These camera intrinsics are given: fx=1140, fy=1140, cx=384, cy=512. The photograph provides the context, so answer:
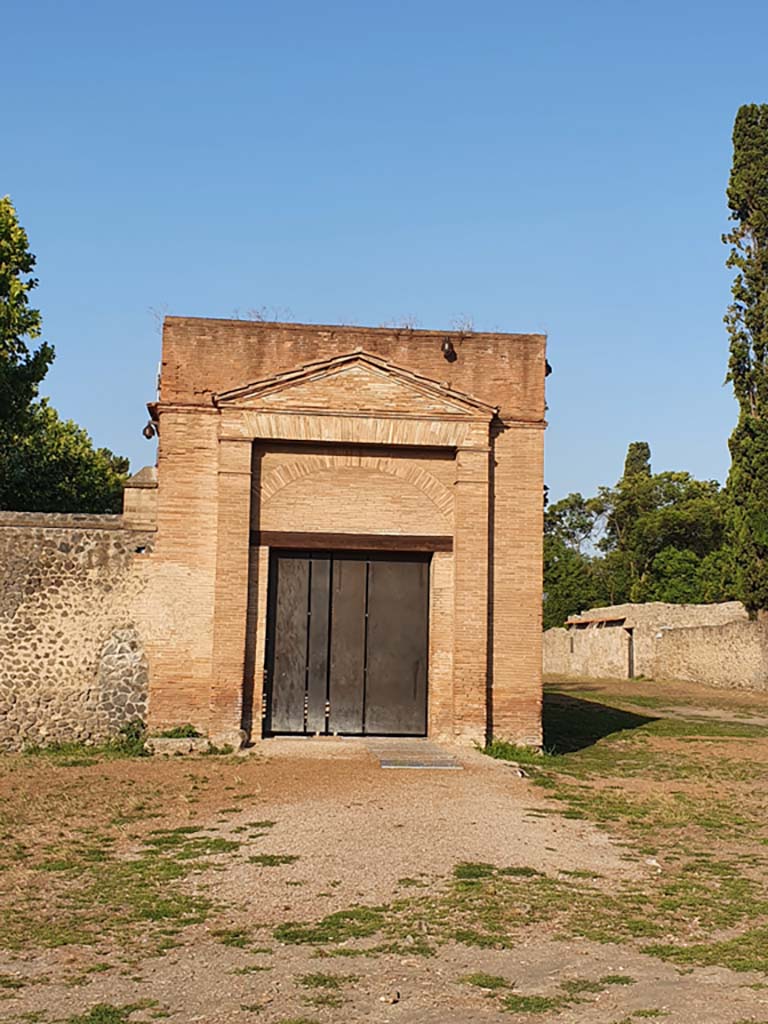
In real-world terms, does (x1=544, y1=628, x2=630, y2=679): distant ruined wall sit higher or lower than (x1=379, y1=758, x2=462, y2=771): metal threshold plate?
higher

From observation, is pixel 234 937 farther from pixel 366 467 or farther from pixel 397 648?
pixel 366 467

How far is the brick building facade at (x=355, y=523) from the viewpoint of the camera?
15812 mm

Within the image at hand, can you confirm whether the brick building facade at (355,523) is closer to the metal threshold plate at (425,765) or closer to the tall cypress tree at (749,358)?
the metal threshold plate at (425,765)

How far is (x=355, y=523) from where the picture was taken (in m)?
16.2

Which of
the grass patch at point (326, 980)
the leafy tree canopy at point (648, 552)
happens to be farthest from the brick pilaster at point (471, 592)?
the leafy tree canopy at point (648, 552)

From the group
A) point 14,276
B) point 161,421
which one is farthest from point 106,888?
point 14,276

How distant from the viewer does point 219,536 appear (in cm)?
1566

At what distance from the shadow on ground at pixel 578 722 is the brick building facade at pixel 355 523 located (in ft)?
8.06

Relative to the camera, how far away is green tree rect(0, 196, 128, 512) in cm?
2578

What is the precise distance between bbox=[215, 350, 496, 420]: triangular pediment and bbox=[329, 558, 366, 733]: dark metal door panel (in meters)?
2.27

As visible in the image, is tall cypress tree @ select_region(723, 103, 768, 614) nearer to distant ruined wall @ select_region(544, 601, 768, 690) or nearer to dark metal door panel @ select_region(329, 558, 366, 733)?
distant ruined wall @ select_region(544, 601, 768, 690)

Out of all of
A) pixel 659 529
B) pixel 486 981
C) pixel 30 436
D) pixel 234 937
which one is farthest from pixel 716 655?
pixel 486 981

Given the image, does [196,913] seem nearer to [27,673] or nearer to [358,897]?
[358,897]

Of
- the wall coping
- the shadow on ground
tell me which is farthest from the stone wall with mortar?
the shadow on ground
